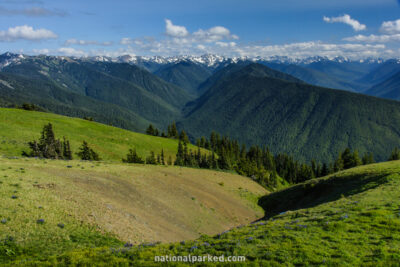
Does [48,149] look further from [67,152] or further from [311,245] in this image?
[311,245]

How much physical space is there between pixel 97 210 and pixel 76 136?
82.1m

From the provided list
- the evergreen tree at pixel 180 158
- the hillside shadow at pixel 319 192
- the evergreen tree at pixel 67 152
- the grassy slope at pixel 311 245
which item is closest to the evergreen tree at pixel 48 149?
the evergreen tree at pixel 67 152

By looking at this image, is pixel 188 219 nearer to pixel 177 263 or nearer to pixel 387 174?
pixel 177 263

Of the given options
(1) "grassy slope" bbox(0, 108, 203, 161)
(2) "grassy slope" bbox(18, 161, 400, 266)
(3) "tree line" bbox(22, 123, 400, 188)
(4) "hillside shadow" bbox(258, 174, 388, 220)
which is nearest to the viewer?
(2) "grassy slope" bbox(18, 161, 400, 266)

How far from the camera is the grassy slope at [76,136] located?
7400 cm

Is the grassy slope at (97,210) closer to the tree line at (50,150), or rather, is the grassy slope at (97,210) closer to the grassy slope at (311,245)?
the grassy slope at (311,245)

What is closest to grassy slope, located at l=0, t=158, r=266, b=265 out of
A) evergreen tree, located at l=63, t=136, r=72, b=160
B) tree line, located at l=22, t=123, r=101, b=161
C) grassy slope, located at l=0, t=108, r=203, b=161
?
tree line, located at l=22, t=123, r=101, b=161

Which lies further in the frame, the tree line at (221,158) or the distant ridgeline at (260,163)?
the distant ridgeline at (260,163)

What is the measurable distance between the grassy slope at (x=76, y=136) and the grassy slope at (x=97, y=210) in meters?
43.8

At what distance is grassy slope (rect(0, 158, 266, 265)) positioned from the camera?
1877 centimetres

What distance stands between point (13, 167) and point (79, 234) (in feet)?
67.2

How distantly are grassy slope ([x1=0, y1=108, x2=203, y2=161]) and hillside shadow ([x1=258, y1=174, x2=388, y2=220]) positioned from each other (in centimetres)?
5952

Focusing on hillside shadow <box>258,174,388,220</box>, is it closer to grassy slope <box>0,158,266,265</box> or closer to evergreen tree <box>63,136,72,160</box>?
grassy slope <box>0,158,266,265</box>

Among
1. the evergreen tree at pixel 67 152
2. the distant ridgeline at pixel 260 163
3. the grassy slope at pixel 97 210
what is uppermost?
the evergreen tree at pixel 67 152
